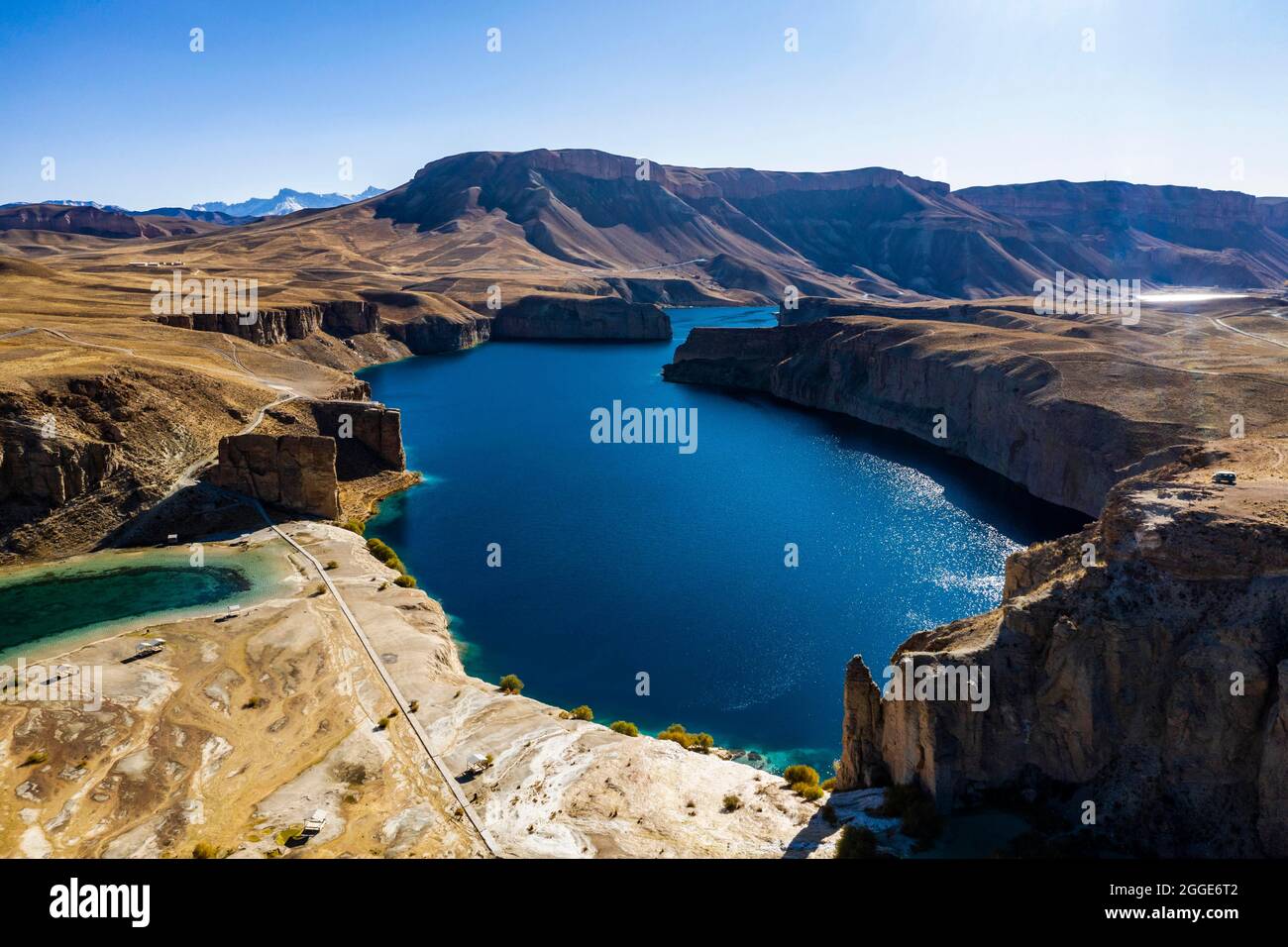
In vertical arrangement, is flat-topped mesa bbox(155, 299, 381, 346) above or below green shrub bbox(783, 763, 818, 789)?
above

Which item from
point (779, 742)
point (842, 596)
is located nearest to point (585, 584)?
point (842, 596)

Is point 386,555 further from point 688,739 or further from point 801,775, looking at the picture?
point 801,775

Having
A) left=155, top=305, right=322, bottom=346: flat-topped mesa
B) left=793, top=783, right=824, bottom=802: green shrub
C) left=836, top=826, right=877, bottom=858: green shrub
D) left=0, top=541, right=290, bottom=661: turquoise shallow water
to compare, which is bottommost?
left=793, top=783, right=824, bottom=802: green shrub

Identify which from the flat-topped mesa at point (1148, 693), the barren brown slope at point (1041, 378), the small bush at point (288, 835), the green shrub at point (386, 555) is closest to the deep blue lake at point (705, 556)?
the green shrub at point (386, 555)

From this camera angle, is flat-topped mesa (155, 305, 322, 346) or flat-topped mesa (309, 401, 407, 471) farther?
flat-topped mesa (155, 305, 322, 346)

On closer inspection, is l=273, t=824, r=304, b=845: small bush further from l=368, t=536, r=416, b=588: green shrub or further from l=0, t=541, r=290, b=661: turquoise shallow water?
l=368, t=536, r=416, b=588: green shrub

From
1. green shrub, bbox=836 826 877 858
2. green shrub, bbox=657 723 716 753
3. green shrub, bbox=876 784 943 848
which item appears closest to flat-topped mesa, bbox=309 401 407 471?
green shrub, bbox=657 723 716 753

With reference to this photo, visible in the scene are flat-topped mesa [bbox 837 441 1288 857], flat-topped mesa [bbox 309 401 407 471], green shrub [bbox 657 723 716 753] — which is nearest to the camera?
flat-topped mesa [bbox 837 441 1288 857]

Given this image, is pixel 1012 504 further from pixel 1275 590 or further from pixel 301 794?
pixel 301 794

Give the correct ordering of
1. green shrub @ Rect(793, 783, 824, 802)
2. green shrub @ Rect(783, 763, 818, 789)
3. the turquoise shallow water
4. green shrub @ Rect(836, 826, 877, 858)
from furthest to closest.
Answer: the turquoise shallow water < green shrub @ Rect(783, 763, 818, 789) < green shrub @ Rect(793, 783, 824, 802) < green shrub @ Rect(836, 826, 877, 858)
